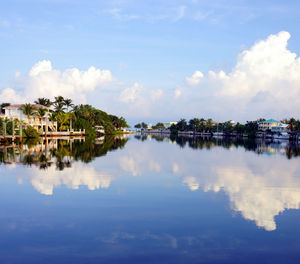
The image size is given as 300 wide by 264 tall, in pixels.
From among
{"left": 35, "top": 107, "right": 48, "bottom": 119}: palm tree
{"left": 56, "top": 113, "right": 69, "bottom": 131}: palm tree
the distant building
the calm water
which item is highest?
{"left": 35, "top": 107, "right": 48, "bottom": 119}: palm tree

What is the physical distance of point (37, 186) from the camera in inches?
723

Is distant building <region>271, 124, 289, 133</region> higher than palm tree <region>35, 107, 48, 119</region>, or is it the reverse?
palm tree <region>35, 107, 48, 119</region>

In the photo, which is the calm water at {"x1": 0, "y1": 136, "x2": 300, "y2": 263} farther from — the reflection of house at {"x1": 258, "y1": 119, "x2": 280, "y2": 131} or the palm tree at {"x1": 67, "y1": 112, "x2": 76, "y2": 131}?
the reflection of house at {"x1": 258, "y1": 119, "x2": 280, "y2": 131}

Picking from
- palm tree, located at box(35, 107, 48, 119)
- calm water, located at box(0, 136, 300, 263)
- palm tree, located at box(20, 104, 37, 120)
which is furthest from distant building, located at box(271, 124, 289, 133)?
calm water, located at box(0, 136, 300, 263)

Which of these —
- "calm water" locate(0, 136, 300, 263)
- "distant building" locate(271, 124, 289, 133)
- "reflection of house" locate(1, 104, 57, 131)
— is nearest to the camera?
"calm water" locate(0, 136, 300, 263)

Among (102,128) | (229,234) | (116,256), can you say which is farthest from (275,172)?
(102,128)

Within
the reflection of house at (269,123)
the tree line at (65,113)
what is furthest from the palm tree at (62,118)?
the reflection of house at (269,123)

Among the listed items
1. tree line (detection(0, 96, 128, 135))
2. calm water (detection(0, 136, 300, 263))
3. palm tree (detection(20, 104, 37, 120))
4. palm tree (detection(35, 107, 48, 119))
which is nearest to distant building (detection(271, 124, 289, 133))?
tree line (detection(0, 96, 128, 135))

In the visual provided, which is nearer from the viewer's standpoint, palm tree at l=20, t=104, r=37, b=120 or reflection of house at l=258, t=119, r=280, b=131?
palm tree at l=20, t=104, r=37, b=120

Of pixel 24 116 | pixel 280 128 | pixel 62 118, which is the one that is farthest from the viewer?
pixel 280 128

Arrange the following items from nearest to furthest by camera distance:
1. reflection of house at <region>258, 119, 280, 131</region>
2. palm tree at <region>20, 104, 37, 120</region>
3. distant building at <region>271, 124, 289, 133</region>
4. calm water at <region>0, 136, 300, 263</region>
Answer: calm water at <region>0, 136, 300, 263</region>
palm tree at <region>20, 104, 37, 120</region>
distant building at <region>271, 124, 289, 133</region>
reflection of house at <region>258, 119, 280, 131</region>

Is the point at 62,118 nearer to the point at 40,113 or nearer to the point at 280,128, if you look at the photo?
the point at 40,113

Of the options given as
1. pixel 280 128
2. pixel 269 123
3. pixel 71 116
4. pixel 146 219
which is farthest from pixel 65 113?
pixel 269 123

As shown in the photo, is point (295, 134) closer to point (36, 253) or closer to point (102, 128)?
point (102, 128)
